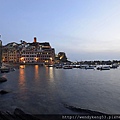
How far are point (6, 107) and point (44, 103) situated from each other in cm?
439

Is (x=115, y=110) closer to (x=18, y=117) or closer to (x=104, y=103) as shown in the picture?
(x=104, y=103)

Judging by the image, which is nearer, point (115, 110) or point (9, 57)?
point (115, 110)

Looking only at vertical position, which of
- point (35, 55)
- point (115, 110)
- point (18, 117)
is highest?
point (35, 55)

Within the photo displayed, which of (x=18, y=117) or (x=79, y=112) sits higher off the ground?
(x=18, y=117)

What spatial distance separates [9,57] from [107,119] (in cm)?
16996

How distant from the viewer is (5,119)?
1157 cm

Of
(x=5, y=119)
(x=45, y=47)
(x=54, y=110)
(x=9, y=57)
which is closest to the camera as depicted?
(x=5, y=119)

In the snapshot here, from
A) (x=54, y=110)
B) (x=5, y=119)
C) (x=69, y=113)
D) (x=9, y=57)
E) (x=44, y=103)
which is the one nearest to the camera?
(x=5, y=119)

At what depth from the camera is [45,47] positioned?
19375cm

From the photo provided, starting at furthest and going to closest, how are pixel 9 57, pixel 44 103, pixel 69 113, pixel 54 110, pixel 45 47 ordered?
1. pixel 45 47
2. pixel 9 57
3. pixel 44 103
4. pixel 54 110
5. pixel 69 113

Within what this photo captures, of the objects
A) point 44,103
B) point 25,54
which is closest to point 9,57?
point 25,54

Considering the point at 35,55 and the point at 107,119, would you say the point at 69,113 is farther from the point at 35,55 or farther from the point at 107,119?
the point at 35,55

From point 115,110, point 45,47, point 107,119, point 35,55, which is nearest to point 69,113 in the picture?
point 107,119

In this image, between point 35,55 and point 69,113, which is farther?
point 35,55
